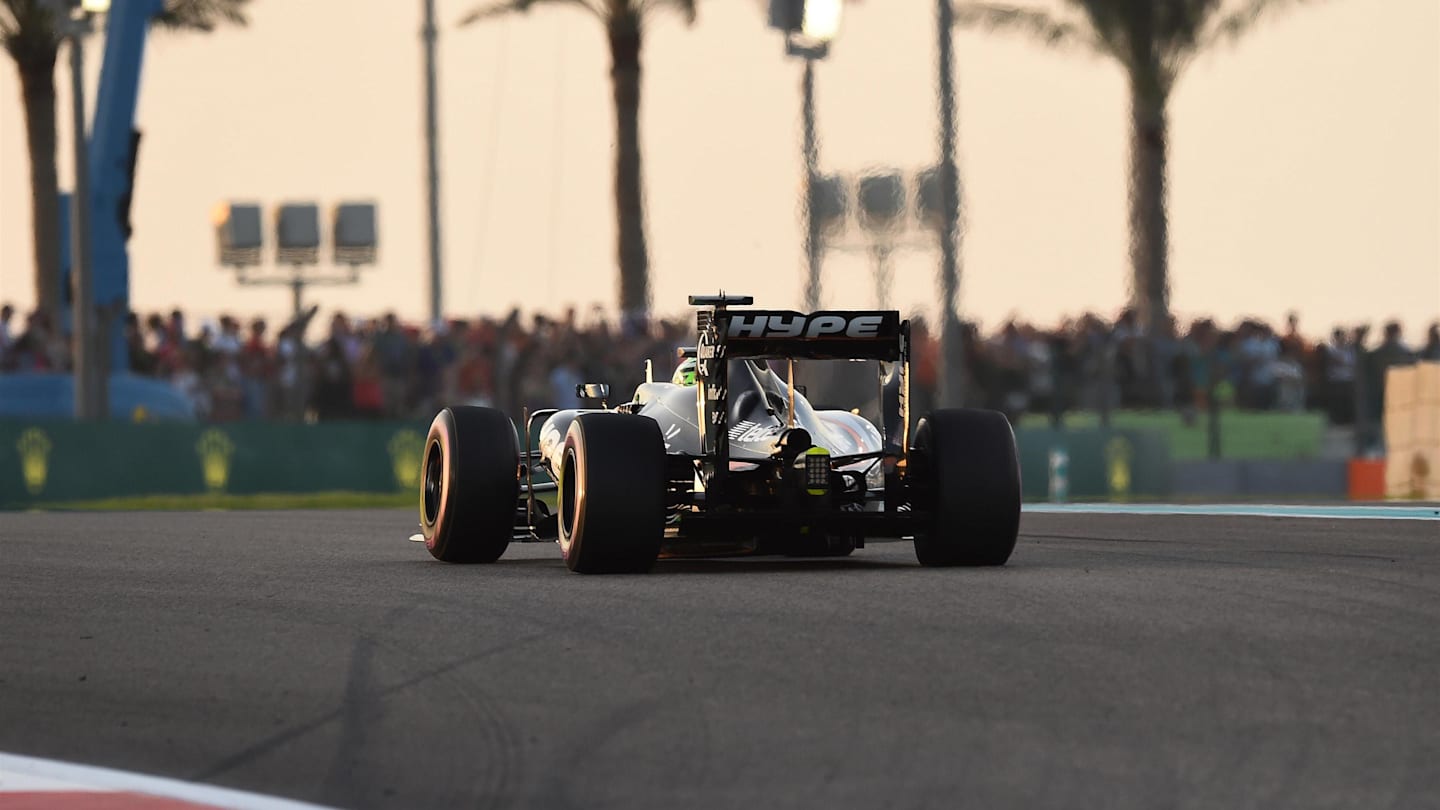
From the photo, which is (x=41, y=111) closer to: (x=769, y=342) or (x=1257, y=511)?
(x=1257, y=511)

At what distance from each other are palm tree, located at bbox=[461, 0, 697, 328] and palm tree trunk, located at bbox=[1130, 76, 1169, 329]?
6.69 m

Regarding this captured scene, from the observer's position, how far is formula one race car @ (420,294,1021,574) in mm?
12367

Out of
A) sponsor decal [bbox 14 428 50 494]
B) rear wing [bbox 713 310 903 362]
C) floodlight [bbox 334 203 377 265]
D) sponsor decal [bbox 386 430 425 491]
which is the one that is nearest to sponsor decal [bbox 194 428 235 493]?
sponsor decal [bbox 14 428 50 494]

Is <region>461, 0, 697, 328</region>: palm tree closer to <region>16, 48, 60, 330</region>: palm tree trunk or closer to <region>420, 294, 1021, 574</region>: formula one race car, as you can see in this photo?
<region>16, 48, 60, 330</region>: palm tree trunk

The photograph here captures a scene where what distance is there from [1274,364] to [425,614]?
68.4 feet

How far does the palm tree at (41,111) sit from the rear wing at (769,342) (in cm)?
2792

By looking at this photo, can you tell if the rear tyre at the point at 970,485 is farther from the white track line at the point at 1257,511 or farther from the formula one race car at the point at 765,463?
the white track line at the point at 1257,511

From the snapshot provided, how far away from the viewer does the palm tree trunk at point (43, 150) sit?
39.6m

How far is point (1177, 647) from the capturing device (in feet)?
30.1

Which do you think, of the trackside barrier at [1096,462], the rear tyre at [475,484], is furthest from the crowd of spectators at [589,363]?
the rear tyre at [475,484]

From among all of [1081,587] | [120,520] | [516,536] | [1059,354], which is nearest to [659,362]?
[1059,354]

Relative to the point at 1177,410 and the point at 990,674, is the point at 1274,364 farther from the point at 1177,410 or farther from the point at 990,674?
the point at 990,674

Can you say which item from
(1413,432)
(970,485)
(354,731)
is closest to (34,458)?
(1413,432)

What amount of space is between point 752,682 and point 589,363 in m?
19.5
